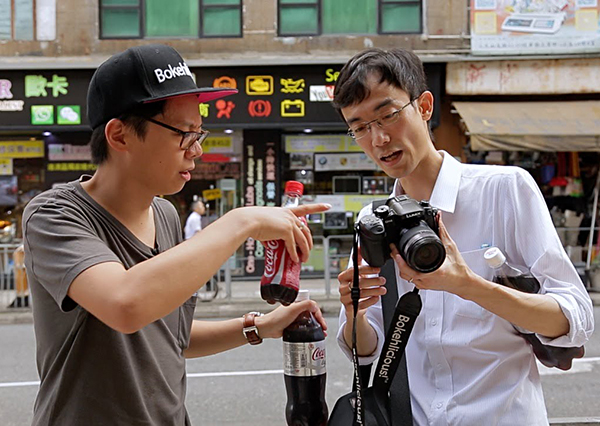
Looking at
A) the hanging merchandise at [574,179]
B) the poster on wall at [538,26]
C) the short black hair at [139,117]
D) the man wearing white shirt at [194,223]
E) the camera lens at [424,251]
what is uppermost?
the poster on wall at [538,26]

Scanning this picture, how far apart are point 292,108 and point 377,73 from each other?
11488 millimetres

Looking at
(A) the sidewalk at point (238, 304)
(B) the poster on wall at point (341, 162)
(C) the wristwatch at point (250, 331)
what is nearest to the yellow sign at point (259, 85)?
(B) the poster on wall at point (341, 162)

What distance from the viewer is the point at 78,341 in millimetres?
1695

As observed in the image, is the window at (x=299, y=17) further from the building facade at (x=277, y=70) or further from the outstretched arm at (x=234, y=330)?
the outstretched arm at (x=234, y=330)

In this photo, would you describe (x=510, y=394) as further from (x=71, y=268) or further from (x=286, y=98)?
(x=286, y=98)

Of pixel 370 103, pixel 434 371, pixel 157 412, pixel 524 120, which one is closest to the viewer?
pixel 157 412

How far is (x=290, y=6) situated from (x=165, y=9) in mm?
2597

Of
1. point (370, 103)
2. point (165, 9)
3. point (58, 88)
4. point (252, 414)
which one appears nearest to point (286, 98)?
point (165, 9)

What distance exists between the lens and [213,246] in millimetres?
1619

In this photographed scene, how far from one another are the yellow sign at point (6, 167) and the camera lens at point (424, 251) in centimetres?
1378

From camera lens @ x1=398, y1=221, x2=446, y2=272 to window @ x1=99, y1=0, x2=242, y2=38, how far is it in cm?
1266

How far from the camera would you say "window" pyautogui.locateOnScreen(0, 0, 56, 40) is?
44.4 feet

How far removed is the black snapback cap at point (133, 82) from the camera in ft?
5.83

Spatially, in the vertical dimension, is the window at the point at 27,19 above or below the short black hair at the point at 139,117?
above
